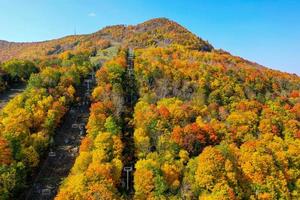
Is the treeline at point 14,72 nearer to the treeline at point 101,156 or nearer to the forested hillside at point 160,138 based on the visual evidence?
the forested hillside at point 160,138

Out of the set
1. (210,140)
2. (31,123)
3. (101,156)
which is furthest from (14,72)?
(210,140)

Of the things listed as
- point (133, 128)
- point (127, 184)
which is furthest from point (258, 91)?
point (127, 184)

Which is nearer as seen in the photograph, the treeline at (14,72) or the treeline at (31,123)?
the treeline at (31,123)

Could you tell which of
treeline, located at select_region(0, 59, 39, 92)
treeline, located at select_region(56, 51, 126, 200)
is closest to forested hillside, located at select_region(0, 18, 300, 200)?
treeline, located at select_region(56, 51, 126, 200)

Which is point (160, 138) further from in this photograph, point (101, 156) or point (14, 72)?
point (14, 72)

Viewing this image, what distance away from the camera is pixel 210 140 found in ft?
409

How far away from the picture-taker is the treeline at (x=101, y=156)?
83312 mm

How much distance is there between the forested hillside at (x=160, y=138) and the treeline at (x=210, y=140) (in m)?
0.32

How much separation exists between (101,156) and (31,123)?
2894 cm

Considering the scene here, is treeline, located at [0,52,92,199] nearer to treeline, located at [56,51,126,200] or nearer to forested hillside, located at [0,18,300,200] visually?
forested hillside, located at [0,18,300,200]

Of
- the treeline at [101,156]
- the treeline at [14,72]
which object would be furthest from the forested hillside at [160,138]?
the treeline at [14,72]

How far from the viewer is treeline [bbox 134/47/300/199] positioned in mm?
98062

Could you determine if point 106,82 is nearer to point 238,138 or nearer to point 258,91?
point 238,138

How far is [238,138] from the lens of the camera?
435ft
